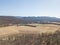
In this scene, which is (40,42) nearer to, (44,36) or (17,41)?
(44,36)

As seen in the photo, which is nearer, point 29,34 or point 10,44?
point 10,44

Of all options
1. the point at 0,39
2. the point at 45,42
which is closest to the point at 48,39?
the point at 45,42

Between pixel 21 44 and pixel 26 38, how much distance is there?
500mm

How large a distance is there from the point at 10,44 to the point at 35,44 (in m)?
1.47

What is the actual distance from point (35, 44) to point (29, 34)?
2.67ft

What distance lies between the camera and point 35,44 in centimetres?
845

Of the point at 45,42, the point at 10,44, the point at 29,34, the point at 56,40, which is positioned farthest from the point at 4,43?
the point at 56,40

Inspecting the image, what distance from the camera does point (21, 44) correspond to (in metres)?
8.30

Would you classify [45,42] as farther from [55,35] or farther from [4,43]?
[4,43]

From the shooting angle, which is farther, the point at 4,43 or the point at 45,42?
the point at 45,42

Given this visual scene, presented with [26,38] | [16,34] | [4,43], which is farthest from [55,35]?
[4,43]

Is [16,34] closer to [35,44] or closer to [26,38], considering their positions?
[26,38]

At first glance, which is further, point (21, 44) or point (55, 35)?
point (55, 35)

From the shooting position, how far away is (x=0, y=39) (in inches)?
323
